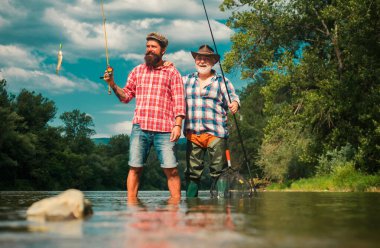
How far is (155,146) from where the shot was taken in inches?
318

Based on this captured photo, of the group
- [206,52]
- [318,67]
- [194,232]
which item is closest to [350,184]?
[318,67]

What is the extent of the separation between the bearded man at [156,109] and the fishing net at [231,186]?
0.57m

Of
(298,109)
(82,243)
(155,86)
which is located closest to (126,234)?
(82,243)

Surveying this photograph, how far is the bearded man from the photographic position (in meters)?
8.05

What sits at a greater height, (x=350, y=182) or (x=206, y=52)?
(x=206, y=52)

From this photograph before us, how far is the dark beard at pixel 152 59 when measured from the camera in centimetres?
821

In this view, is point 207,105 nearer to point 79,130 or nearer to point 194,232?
point 194,232

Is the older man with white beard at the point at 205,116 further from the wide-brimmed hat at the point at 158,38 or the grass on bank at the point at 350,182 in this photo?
the grass on bank at the point at 350,182

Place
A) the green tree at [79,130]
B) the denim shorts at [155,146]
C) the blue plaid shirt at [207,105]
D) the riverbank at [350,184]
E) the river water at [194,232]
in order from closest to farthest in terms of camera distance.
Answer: the river water at [194,232]
the denim shorts at [155,146]
the blue plaid shirt at [207,105]
the riverbank at [350,184]
the green tree at [79,130]

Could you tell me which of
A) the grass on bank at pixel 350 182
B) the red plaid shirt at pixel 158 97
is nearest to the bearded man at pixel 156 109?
the red plaid shirt at pixel 158 97

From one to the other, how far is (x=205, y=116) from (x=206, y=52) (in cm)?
95

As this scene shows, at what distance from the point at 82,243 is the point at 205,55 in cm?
624

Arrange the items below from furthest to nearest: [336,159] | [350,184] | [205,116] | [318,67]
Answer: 1. [336,159]
2. [318,67]
3. [350,184]
4. [205,116]

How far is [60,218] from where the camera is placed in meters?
4.09
